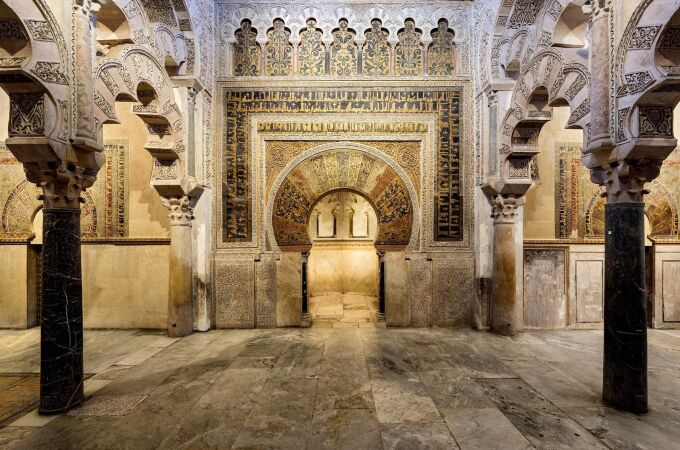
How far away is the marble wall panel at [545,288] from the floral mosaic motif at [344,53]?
445 cm

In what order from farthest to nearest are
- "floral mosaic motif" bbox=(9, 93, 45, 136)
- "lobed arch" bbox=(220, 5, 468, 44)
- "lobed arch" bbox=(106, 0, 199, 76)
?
1. "lobed arch" bbox=(220, 5, 468, 44)
2. "lobed arch" bbox=(106, 0, 199, 76)
3. "floral mosaic motif" bbox=(9, 93, 45, 136)

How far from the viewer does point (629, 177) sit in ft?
9.73

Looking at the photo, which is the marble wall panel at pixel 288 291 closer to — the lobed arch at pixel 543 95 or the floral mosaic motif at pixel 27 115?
the floral mosaic motif at pixel 27 115

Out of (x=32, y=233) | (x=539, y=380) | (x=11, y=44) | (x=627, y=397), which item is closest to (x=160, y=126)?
(x=11, y=44)

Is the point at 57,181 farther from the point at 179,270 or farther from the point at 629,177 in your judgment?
the point at 629,177

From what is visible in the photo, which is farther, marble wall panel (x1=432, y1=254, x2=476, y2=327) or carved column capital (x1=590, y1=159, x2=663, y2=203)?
marble wall panel (x1=432, y1=254, x2=476, y2=327)

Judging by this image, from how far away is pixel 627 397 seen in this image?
2971 millimetres

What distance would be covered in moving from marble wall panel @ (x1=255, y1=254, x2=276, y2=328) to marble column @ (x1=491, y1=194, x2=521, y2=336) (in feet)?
12.1

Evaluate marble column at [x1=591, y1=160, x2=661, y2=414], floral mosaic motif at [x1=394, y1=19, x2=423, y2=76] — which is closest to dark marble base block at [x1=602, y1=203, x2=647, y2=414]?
marble column at [x1=591, y1=160, x2=661, y2=414]

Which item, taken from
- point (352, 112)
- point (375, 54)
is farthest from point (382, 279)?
point (375, 54)

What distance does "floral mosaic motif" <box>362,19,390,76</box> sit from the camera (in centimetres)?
586

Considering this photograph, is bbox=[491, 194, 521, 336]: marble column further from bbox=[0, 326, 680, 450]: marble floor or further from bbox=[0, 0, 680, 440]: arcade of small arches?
bbox=[0, 326, 680, 450]: marble floor

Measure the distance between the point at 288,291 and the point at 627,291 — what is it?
450 centimetres

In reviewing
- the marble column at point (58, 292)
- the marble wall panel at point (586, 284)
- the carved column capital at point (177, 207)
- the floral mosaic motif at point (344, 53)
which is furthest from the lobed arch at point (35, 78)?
the marble wall panel at point (586, 284)
